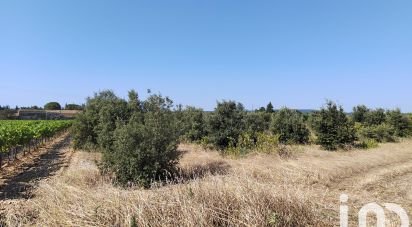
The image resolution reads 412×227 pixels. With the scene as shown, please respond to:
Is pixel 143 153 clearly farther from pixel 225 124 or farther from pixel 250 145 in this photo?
pixel 225 124

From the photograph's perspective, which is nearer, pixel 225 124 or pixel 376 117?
pixel 225 124

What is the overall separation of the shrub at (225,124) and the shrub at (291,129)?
13.2 ft

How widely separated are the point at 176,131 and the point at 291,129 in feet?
34.3

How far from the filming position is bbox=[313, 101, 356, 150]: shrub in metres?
17.2

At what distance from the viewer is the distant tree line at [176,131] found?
990 cm

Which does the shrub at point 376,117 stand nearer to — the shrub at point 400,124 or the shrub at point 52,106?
the shrub at point 400,124

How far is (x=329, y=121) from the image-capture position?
17.8 metres

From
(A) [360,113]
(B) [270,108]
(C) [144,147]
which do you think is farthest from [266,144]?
(B) [270,108]

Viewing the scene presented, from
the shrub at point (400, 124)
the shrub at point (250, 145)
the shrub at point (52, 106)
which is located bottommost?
the shrub at point (250, 145)

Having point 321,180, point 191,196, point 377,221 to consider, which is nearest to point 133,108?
point 321,180

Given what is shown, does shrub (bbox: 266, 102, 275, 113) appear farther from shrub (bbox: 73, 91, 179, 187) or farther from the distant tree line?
shrub (bbox: 73, 91, 179, 187)

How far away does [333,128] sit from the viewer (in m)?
17.6

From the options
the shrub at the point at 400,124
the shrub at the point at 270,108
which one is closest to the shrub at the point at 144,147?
the shrub at the point at 400,124

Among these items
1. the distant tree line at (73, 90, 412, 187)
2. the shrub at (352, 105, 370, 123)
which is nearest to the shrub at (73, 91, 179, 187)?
the distant tree line at (73, 90, 412, 187)
